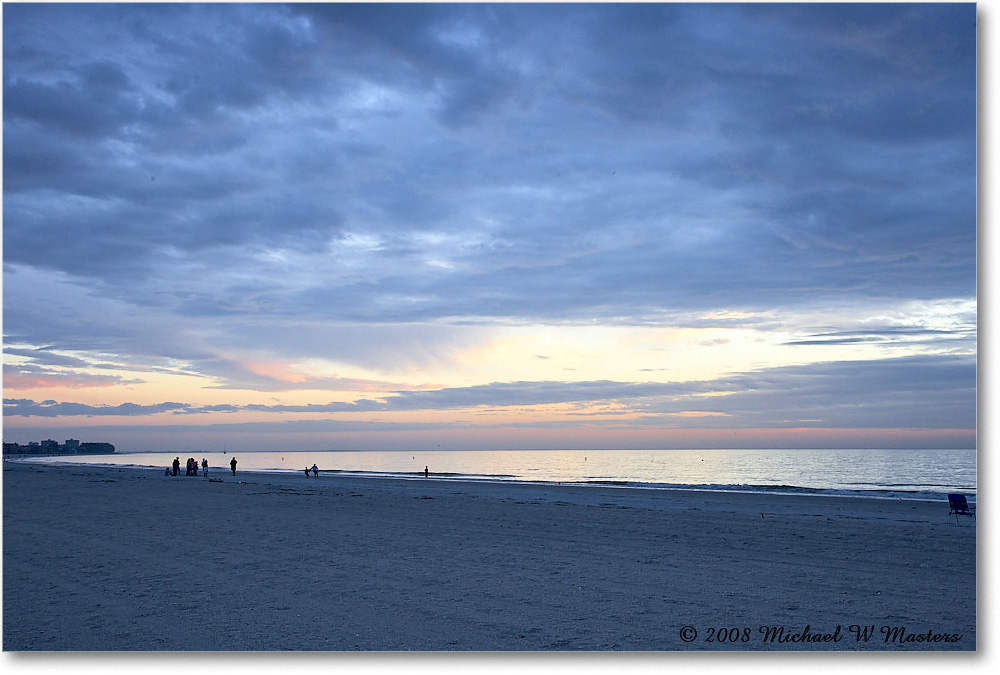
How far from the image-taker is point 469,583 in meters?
8.76

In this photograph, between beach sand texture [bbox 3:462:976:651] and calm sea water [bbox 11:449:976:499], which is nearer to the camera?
beach sand texture [bbox 3:462:976:651]

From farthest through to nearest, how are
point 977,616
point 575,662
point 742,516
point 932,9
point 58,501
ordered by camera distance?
point 58,501 < point 742,516 < point 932,9 < point 977,616 < point 575,662

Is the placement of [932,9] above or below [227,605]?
above

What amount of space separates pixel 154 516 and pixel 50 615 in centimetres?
1063

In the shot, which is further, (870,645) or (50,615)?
(50,615)

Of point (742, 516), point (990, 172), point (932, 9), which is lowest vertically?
point (742, 516)

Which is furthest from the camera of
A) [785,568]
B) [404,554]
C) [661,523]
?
[661,523]

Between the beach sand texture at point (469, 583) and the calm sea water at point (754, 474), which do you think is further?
the calm sea water at point (754, 474)

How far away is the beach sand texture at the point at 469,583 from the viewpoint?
6516mm

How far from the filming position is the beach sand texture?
652 centimetres

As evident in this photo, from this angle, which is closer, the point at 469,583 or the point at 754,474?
the point at 469,583

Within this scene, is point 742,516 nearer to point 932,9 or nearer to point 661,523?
point 661,523

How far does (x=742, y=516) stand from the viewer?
19.0 meters

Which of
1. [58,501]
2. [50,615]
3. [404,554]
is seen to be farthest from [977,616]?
[58,501]
